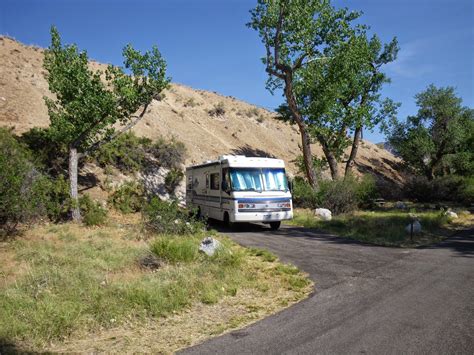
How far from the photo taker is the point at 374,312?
6.03 metres

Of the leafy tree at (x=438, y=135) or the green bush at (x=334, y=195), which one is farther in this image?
the leafy tree at (x=438, y=135)

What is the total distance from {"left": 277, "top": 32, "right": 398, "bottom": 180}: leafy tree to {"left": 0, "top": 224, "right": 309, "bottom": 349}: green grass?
17.6 meters

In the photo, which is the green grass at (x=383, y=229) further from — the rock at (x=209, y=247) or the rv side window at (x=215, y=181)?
the rock at (x=209, y=247)

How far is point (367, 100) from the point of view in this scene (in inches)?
1244

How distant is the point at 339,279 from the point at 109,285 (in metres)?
4.55

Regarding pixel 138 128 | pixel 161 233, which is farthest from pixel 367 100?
pixel 161 233

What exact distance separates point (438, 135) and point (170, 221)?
120 feet

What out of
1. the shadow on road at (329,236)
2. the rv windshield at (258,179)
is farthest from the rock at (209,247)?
the rv windshield at (258,179)

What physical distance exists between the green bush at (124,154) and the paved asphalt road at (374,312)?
16.8 metres

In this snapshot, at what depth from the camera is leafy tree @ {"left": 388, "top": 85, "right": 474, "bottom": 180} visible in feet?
131

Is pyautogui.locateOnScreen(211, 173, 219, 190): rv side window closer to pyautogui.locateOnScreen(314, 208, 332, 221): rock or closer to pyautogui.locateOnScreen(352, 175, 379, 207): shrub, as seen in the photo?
pyautogui.locateOnScreen(314, 208, 332, 221): rock

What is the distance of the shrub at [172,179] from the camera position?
2653cm

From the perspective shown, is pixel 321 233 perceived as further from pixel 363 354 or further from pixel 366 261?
pixel 363 354

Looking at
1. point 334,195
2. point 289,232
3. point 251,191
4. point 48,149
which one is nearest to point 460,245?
point 289,232
